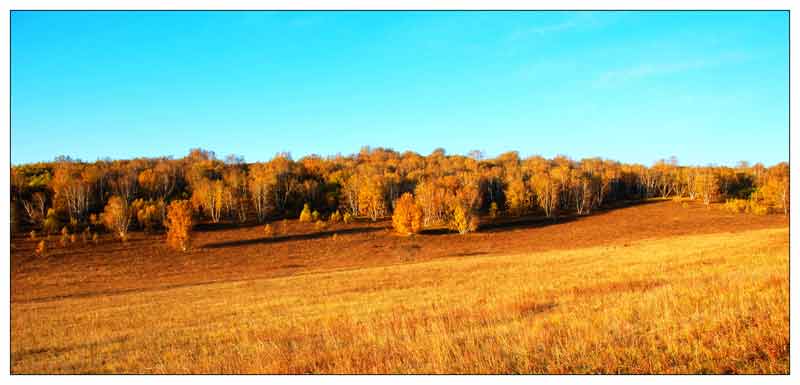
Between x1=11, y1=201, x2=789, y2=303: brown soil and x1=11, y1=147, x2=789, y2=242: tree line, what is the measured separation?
241 inches

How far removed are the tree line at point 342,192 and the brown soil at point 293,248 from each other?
20.1 ft

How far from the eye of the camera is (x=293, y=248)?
69.9 m

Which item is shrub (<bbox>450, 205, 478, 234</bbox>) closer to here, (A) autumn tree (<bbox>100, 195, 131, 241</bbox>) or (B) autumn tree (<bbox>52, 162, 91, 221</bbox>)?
(A) autumn tree (<bbox>100, 195, 131, 241</bbox>)

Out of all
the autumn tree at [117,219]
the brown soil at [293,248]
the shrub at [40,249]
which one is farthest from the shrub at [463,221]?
the shrub at [40,249]

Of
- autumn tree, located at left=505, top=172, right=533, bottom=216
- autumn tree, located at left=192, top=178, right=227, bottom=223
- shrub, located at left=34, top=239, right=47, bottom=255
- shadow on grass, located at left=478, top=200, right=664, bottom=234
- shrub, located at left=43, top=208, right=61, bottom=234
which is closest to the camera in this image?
shrub, located at left=34, top=239, right=47, bottom=255

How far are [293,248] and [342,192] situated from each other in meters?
45.6

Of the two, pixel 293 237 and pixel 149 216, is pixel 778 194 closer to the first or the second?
pixel 293 237

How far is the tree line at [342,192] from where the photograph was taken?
86.2m

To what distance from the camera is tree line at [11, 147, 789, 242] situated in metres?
86.2

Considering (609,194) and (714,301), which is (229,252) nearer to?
(714,301)

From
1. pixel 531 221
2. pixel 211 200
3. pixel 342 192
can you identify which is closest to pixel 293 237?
pixel 211 200

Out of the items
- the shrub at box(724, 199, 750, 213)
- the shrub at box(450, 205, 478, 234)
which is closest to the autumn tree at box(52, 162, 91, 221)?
the shrub at box(450, 205, 478, 234)

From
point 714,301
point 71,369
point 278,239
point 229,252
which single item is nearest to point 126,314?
point 71,369

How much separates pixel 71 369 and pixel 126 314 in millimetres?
11585
